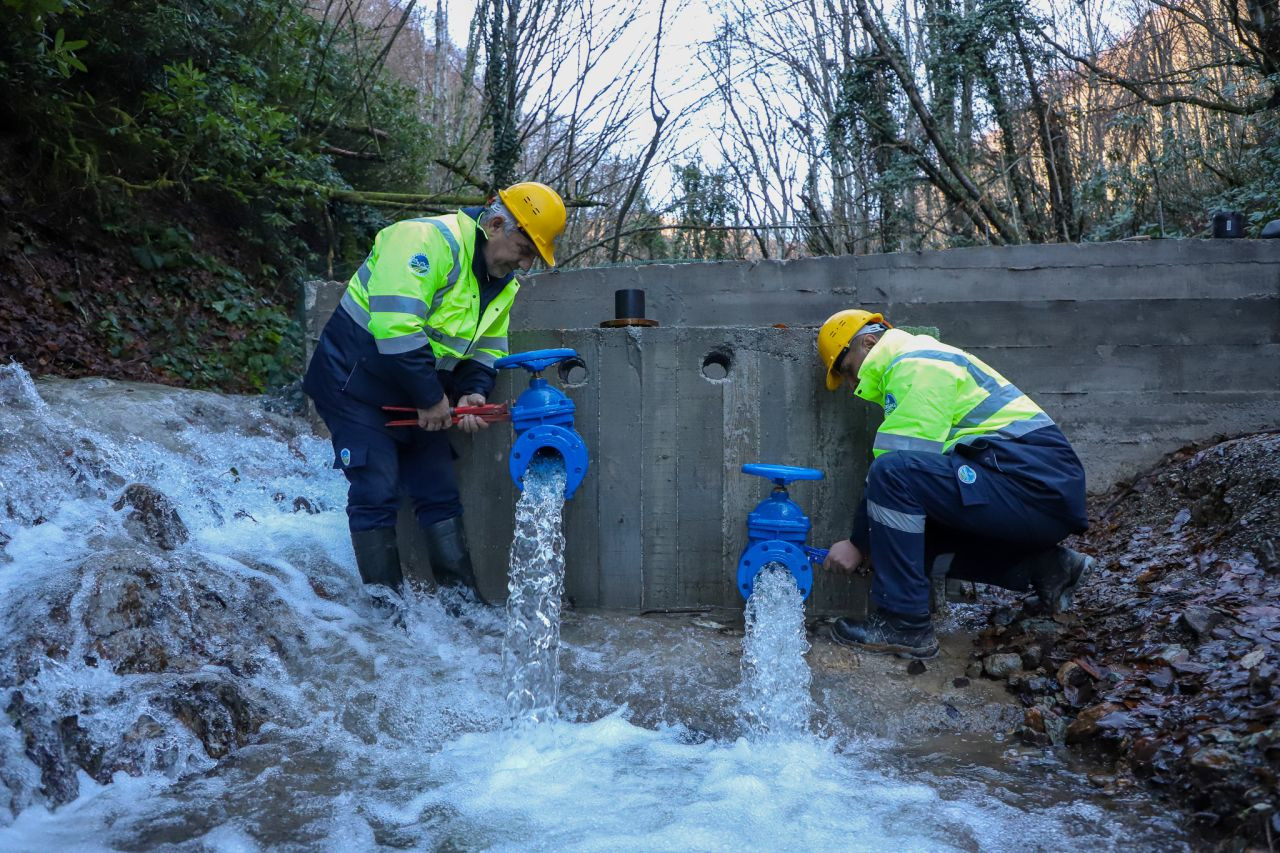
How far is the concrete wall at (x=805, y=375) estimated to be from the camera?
14.1 ft

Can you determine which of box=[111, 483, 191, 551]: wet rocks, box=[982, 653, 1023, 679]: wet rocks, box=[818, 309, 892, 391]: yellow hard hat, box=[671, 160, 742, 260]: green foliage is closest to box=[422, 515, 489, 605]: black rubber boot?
box=[111, 483, 191, 551]: wet rocks

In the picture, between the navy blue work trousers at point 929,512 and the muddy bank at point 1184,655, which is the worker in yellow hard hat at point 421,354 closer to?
the navy blue work trousers at point 929,512

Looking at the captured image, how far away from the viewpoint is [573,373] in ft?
14.5

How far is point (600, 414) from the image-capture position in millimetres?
4359

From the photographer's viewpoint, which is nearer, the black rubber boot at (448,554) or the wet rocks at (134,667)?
the wet rocks at (134,667)

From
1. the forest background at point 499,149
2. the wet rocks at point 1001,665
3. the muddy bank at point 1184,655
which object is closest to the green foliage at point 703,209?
the forest background at point 499,149

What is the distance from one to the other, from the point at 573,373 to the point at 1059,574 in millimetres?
2267

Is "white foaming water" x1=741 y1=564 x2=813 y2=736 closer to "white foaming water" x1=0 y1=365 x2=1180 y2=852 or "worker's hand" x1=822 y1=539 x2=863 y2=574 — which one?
"white foaming water" x1=0 y1=365 x2=1180 y2=852

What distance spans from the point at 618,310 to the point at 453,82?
12.5m

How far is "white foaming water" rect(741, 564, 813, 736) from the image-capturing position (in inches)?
138

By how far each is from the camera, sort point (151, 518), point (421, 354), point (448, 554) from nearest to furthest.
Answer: point (421, 354), point (448, 554), point (151, 518)

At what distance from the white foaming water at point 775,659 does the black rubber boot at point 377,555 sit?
1531 mm

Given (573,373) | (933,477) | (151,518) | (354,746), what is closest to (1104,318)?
(933,477)

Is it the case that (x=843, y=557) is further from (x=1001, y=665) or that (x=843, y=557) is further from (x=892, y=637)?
(x=1001, y=665)
